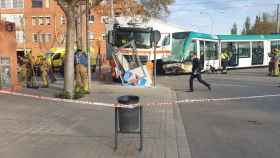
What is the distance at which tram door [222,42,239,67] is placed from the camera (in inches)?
1401

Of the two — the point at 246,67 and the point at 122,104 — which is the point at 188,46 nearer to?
the point at 246,67

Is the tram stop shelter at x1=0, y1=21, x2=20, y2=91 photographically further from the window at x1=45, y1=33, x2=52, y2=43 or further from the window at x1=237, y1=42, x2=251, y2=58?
the window at x1=45, y1=33, x2=52, y2=43

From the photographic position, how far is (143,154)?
724 cm

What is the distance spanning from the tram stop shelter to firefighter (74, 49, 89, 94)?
8.44ft

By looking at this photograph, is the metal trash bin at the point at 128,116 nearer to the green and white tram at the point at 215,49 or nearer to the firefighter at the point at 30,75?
the firefighter at the point at 30,75

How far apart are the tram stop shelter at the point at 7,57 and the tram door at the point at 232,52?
21.5m

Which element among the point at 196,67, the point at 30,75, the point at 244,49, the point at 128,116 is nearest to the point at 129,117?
the point at 128,116

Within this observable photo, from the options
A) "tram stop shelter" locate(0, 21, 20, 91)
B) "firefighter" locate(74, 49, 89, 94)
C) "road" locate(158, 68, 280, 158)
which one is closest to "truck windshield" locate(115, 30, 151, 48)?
"firefighter" locate(74, 49, 89, 94)

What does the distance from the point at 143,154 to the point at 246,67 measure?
33076 mm

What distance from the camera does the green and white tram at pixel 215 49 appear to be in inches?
1180

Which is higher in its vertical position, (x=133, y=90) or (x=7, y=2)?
(x=7, y=2)

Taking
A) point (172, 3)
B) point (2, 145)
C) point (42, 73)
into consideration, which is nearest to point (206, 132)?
point (2, 145)

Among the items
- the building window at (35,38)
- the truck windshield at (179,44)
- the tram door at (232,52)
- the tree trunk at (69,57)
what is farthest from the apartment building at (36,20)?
the tree trunk at (69,57)

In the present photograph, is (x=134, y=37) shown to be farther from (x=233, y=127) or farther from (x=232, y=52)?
(x=233, y=127)
